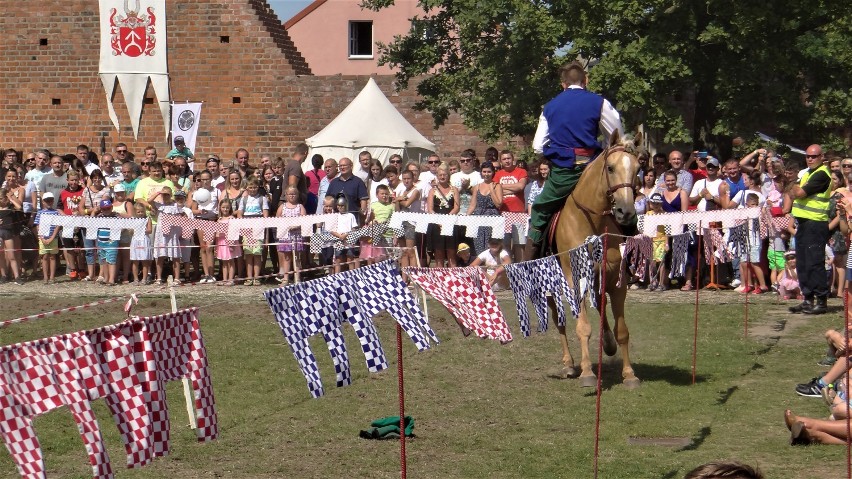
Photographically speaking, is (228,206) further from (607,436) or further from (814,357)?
(607,436)

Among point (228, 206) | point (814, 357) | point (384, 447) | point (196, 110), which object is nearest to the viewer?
point (384, 447)

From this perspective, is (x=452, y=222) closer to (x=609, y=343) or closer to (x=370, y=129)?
(x=609, y=343)

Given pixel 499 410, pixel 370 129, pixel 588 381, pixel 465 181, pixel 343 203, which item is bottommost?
pixel 499 410

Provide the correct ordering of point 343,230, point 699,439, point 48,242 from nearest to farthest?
point 699,439 → point 343,230 → point 48,242

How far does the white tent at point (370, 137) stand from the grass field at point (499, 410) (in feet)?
30.8

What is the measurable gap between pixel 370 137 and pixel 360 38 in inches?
1144

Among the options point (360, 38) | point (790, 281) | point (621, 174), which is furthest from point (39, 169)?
point (360, 38)

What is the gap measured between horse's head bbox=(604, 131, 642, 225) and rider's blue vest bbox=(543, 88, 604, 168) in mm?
460

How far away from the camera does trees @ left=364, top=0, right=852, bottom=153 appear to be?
22.4 metres

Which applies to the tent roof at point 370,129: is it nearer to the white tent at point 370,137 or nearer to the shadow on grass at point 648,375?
the white tent at point 370,137

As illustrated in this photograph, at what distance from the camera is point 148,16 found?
3172 cm

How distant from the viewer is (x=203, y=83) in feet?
107

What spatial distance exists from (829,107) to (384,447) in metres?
16.1

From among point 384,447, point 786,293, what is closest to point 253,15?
point 786,293
